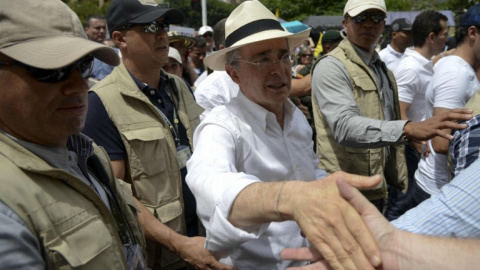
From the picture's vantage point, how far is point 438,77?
3785 millimetres

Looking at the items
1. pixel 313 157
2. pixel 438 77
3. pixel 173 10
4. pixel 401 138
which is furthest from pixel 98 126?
pixel 438 77

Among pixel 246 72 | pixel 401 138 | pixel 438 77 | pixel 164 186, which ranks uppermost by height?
pixel 246 72

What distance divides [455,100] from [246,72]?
6.31 feet

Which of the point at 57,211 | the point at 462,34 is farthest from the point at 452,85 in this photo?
the point at 57,211

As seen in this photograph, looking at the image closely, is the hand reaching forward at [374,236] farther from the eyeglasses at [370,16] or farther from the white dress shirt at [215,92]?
the eyeglasses at [370,16]

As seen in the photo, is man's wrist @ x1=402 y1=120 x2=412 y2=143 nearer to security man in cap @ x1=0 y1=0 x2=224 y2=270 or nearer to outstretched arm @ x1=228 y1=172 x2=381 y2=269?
outstretched arm @ x1=228 y1=172 x2=381 y2=269

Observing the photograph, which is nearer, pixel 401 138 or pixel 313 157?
pixel 313 157

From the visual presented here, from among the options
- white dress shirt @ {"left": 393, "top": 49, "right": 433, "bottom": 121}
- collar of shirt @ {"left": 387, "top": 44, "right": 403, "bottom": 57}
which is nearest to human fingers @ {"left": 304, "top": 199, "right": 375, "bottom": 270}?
white dress shirt @ {"left": 393, "top": 49, "right": 433, "bottom": 121}

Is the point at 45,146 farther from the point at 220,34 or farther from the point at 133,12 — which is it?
the point at 220,34

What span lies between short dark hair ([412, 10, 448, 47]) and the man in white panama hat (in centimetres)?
325

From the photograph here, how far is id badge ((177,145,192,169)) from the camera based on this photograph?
302 cm

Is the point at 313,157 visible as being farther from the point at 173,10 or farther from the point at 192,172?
the point at 173,10

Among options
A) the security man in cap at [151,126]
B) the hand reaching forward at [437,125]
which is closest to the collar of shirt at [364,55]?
the hand reaching forward at [437,125]

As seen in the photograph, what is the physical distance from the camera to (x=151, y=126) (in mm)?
2848
